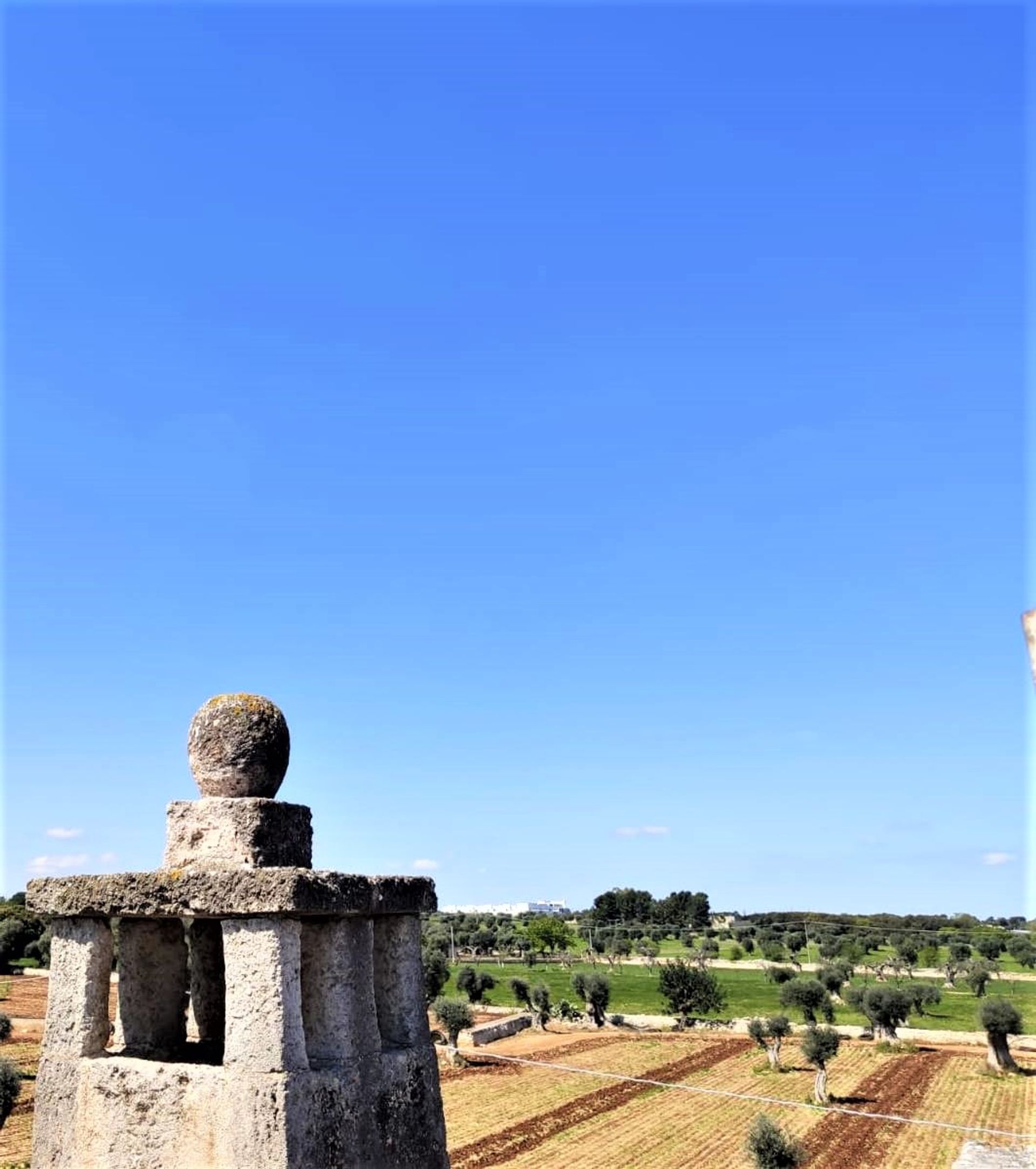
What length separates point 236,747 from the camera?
589 centimetres

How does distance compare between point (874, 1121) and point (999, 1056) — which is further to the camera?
point (999, 1056)

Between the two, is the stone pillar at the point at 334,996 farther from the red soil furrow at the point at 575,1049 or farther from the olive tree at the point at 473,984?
the olive tree at the point at 473,984

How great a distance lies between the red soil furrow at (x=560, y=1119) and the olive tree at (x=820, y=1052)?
5.83 metres

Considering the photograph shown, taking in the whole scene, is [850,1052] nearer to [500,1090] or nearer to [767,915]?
[500,1090]

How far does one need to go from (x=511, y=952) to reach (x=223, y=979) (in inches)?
4097

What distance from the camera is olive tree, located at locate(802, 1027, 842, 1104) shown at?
3647cm

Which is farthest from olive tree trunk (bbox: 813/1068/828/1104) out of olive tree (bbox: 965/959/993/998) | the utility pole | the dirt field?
the utility pole

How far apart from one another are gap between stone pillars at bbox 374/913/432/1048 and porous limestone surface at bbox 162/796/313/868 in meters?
0.67

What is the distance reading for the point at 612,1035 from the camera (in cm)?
5522

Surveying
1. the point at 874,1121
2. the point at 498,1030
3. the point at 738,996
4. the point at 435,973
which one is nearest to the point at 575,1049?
the point at 498,1030

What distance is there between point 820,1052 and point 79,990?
37716mm

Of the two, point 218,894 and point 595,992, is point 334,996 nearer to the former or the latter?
point 218,894

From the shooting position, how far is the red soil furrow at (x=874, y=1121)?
2859 cm

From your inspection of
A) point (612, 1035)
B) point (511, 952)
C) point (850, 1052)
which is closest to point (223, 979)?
point (850, 1052)
